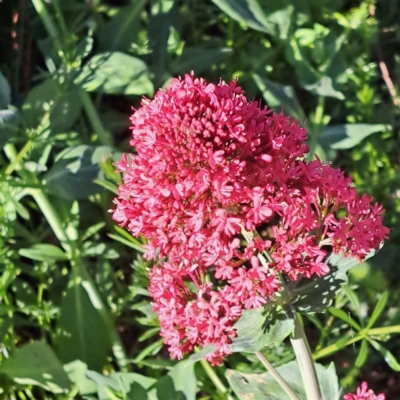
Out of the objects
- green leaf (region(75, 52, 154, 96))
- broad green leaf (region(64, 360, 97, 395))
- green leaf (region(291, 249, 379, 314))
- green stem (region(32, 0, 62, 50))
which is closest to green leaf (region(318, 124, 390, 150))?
green leaf (region(75, 52, 154, 96))

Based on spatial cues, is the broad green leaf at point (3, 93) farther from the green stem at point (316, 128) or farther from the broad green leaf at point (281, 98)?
the green stem at point (316, 128)

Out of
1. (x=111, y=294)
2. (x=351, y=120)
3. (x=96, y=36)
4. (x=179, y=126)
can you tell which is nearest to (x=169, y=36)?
(x=96, y=36)

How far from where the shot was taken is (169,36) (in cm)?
143

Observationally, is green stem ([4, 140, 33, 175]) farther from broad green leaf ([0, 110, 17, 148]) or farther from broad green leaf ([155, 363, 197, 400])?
broad green leaf ([155, 363, 197, 400])

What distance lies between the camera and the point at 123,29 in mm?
1418

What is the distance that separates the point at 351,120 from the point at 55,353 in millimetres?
942

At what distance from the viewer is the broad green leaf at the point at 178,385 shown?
3.56 feet

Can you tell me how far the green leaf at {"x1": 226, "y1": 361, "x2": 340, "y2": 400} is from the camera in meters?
0.96

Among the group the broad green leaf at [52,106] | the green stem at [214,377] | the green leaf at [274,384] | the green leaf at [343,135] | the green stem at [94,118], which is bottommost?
the green stem at [214,377]

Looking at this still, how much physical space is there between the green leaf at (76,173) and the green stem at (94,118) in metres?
0.11

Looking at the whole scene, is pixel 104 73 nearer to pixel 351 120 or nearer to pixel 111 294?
pixel 111 294

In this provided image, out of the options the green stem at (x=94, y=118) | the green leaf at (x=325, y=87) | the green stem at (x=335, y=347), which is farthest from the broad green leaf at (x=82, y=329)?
the green leaf at (x=325, y=87)

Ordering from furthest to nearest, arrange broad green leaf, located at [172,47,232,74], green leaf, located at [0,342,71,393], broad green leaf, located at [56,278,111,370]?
broad green leaf, located at [172,47,232,74], broad green leaf, located at [56,278,111,370], green leaf, located at [0,342,71,393]

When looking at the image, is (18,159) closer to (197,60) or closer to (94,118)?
Result: (94,118)
